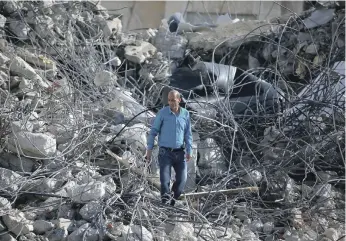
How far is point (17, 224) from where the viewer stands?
7.06 meters

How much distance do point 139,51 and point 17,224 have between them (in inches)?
197

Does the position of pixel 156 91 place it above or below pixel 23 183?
below

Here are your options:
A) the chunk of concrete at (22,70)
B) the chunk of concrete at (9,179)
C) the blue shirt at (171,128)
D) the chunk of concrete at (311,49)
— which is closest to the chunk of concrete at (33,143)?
the chunk of concrete at (9,179)

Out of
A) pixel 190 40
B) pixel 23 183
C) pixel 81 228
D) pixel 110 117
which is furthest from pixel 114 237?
pixel 190 40

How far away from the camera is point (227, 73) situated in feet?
34.9

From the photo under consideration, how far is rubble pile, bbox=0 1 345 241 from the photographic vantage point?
24.7 ft

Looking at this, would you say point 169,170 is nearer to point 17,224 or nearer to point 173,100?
point 173,100

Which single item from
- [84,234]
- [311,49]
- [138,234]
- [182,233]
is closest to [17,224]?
[84,234]

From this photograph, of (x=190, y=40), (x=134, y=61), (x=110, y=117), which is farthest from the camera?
(x=190, y=40)

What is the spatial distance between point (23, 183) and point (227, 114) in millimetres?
2740

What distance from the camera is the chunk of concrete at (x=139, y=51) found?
11477mm

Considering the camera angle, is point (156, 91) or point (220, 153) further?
point (156, 91)

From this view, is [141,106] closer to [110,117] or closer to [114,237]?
[110,117]

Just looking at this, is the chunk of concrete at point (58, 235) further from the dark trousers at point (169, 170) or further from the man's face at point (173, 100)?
the man's face at point (173, 100)
